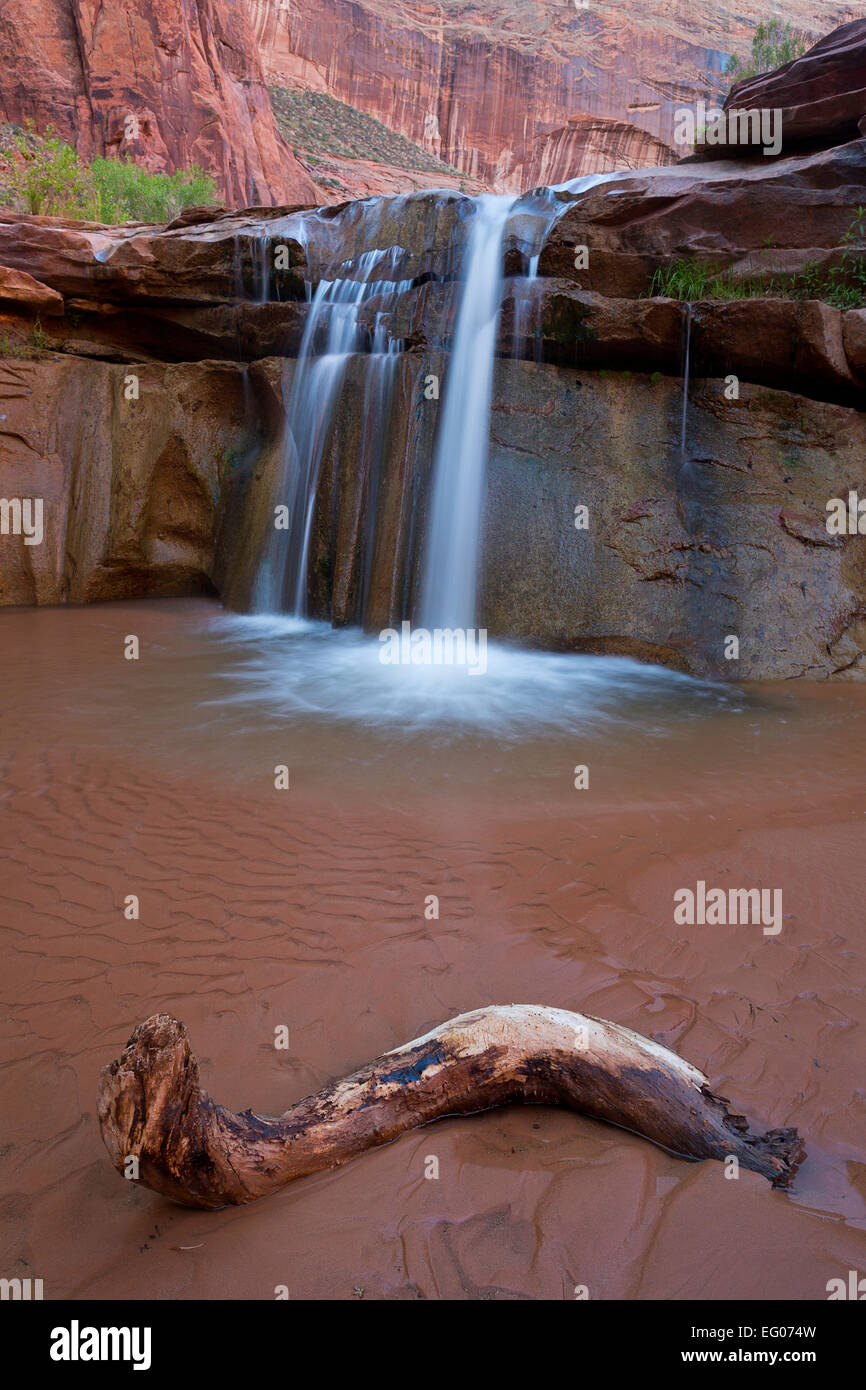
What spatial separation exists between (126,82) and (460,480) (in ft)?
84.8

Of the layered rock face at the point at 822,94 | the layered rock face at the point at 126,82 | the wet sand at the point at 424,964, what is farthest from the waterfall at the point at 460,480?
the layered rock face at the point at 126,82

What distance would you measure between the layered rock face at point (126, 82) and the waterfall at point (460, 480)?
2236cm

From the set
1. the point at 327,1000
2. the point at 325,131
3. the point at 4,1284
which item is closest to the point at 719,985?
the point at 327,1000

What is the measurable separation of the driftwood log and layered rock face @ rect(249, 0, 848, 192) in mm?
50051

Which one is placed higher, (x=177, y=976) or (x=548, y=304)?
(x=548, y=304)

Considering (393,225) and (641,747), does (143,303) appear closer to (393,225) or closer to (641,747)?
(393,225)

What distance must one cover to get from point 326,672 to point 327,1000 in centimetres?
476

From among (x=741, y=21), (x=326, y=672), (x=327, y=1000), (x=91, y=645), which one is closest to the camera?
(x=327, y=1000)

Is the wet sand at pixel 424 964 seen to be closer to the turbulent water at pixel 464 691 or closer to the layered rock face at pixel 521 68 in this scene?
the turbulent water at pixel 464 691

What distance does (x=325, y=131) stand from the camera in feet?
130

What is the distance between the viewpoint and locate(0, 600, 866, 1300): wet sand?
1873mm

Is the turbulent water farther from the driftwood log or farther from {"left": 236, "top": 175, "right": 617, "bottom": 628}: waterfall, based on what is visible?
the driftwood log

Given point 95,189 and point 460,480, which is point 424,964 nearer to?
point 460,480

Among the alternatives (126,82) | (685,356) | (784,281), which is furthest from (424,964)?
(126,82)
